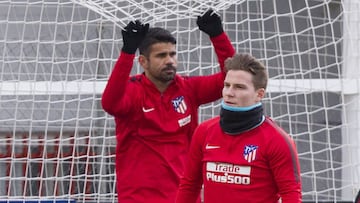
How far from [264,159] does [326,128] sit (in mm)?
1823

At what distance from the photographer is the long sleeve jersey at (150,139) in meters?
3.31

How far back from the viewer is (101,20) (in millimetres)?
4516

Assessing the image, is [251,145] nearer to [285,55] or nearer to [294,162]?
[294,162]

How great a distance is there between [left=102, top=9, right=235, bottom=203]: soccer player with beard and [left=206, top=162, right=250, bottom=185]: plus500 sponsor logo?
0.61 m

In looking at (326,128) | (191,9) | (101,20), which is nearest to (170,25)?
(101,20)

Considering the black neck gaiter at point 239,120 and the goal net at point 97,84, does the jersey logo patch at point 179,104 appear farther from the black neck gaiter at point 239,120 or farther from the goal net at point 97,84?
the goal net at point 97,84

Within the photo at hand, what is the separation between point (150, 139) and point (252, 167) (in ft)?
2.43

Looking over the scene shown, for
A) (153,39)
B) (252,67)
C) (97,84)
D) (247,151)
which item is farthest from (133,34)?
(97,84)

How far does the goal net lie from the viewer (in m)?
4.46

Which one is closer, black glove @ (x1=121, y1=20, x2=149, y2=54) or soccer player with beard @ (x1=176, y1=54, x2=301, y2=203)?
soccer player with beard @ (x1=176, y1=54, x2=301, y2=203)

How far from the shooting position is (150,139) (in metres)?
3.32

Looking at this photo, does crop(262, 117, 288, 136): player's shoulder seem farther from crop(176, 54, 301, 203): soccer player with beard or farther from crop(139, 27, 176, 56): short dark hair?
crop(139, 27, 176, 56): short dark hair

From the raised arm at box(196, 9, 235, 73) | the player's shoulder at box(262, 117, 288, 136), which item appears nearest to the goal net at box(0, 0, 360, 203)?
the raised arm at box(196, 9, 235, 73)

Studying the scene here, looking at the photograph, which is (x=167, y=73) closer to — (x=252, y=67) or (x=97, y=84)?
(x=252, y=67)
